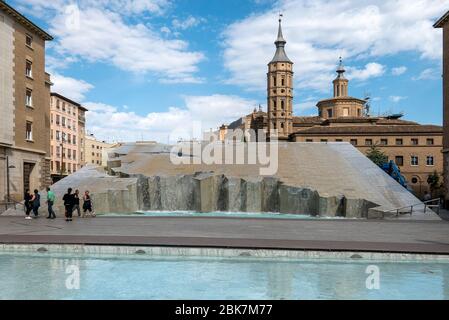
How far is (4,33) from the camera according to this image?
30.2 meters

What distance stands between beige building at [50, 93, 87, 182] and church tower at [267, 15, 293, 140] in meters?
42.4

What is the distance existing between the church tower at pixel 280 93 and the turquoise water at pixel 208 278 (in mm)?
87278

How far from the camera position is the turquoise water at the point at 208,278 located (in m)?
7.94

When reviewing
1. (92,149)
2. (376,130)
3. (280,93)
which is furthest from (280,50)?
(92,149)

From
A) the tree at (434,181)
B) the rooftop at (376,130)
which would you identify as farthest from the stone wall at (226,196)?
the rooftop at (376,130)

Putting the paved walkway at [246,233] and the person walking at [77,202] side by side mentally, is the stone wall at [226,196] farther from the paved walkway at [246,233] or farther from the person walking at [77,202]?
the paved walkway at [246,233]

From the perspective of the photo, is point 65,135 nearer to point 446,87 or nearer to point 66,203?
point 66,203

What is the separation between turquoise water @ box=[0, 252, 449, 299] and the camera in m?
7.94

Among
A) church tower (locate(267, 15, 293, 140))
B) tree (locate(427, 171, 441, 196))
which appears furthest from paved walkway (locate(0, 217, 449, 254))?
church tower (locate(267, 15, 293, 140))
